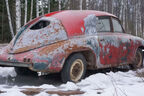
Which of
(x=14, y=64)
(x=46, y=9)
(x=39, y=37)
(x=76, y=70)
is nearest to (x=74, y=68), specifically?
(x=76, y=70)

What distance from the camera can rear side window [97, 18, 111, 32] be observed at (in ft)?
17.7

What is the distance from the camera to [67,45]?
4.29 metres

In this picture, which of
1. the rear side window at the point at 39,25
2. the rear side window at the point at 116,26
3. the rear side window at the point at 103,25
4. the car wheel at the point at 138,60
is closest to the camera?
the rear side window at the point at 39,25

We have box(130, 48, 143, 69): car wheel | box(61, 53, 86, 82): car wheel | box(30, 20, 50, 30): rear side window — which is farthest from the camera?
box(130, 48, 143, 69): car wheel

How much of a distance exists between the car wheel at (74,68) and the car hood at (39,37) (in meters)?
0.47

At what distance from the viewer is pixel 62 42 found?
170 inches

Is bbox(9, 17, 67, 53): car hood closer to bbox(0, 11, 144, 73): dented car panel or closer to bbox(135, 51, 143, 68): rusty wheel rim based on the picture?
bbox(0, 11, 144, 73): dented car panel

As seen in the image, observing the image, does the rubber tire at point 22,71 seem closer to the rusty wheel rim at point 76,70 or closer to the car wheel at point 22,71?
the car wheel at point 22,71

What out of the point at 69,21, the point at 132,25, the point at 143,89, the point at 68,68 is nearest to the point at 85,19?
the point at 69,21

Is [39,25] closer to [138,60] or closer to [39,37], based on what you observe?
[39,37]

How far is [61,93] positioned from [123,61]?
2.89 metres

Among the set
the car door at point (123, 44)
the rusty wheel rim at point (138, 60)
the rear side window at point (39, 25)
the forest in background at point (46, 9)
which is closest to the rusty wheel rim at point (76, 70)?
the rear side window at point (39, 25)

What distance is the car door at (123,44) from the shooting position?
5.74 m

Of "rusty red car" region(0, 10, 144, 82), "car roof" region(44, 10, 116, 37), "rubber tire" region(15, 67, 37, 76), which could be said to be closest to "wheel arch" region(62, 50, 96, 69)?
"rusty red car" region(0, 10, 144, 82)
